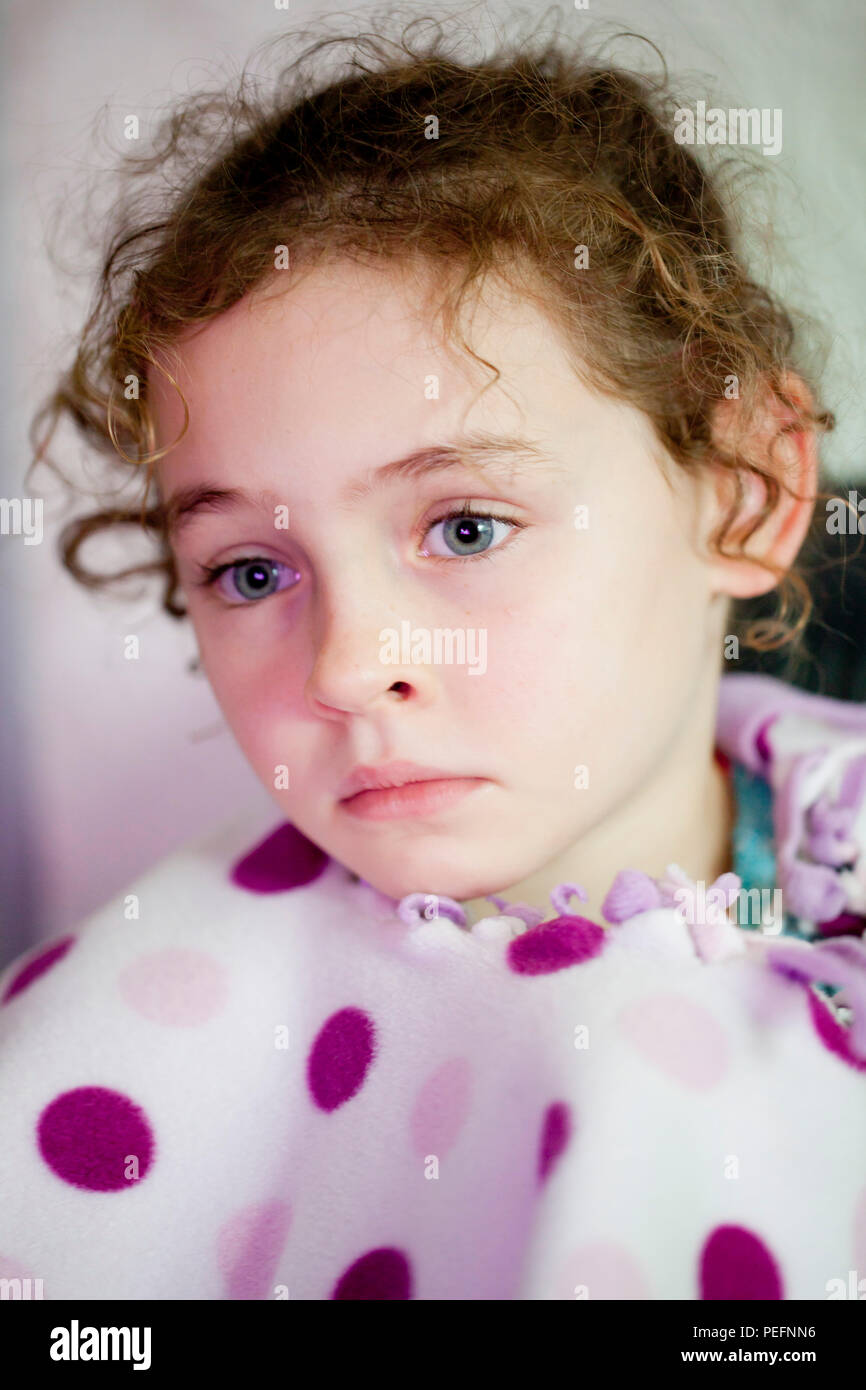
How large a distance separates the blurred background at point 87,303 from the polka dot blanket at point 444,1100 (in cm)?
33

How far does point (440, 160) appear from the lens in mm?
769

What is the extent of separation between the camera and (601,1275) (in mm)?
612

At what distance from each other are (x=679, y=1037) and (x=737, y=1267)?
121 millimetres

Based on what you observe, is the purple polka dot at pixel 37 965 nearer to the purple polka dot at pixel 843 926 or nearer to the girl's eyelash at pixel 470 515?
the girl's eyelash at pixel 470 515

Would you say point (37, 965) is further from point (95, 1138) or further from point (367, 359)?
point (367, 359)

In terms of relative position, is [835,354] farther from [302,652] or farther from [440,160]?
[302,652]

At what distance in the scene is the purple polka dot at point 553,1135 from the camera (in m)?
0.66

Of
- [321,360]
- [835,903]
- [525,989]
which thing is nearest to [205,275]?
[321,360]

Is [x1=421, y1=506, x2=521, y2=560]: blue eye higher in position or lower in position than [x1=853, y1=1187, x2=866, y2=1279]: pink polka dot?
higher

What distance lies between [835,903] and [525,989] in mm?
287

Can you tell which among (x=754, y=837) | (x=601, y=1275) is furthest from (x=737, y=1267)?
(x=754, y=837)

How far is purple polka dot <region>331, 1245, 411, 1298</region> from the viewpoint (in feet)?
2.24

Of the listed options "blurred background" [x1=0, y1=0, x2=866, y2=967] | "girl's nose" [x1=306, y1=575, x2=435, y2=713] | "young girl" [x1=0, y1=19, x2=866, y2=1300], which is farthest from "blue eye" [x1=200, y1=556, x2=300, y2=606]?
"blurred background" [x1=0, y1=0, x2=866, y2=967]

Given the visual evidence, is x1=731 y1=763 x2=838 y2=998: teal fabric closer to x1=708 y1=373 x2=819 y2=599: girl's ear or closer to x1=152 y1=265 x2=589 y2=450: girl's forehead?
x1=708 y1=373 x2=819 y2=599: girl's ear
